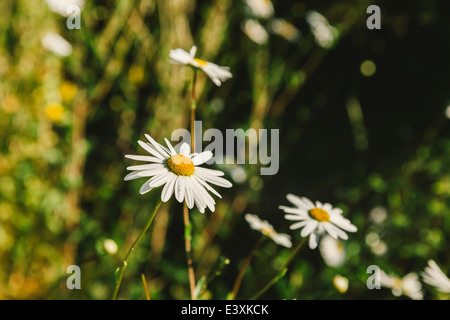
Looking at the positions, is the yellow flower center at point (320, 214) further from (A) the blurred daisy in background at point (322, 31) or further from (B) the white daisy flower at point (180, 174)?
(A) the blurred daisy in background at point (322, 31)

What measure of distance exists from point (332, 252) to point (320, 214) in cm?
81

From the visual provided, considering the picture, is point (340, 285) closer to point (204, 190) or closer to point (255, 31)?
point (204, 190)

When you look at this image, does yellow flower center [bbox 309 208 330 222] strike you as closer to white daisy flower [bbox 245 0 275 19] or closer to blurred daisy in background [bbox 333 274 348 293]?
blurred daisy in background [bbox 333 274 348 293]

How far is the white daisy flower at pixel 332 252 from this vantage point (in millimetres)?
1534

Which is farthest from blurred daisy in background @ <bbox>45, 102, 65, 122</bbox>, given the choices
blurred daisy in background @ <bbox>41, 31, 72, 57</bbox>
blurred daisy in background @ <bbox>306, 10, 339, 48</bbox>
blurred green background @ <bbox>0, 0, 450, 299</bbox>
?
blurred daisy in background @ <bbox>306, 10, 339, 48</bbox>

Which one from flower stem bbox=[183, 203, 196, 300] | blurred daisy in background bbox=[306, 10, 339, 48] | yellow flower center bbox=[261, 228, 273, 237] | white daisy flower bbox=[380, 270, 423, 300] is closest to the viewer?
flower stem bbox=[183, 203, 196, 300]

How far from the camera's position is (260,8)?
5.45ft

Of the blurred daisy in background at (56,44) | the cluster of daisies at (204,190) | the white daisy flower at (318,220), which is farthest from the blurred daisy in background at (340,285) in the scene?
the blurred daisy in background at (56,44)

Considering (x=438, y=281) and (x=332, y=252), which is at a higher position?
(x=332, y=252)

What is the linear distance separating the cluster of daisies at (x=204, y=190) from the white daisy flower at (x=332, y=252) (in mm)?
354

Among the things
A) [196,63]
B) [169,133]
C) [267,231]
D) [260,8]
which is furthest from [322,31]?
[267,231]

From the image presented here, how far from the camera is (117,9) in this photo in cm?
140

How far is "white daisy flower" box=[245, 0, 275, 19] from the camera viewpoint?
1.62m
